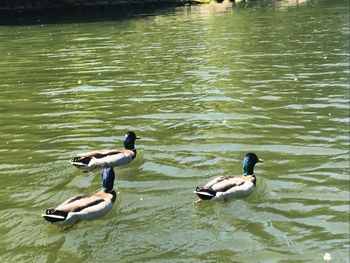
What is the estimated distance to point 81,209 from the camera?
9297 millimetres

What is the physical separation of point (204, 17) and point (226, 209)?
43.1 meters

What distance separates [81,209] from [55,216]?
0.52 metres

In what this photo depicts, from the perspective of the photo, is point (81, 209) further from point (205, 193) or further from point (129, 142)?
point (129, 142)

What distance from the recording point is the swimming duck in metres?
8.98

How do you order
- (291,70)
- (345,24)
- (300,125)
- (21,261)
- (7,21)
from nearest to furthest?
(21,261)
(300,125)
(291,70)
(345,24)
(7,21)

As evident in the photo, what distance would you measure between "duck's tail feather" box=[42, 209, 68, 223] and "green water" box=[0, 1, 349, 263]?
1.15ft

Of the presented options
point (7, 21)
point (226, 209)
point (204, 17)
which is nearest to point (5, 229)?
point (226, 209)

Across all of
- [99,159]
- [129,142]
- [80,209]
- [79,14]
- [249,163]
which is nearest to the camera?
[80,209]

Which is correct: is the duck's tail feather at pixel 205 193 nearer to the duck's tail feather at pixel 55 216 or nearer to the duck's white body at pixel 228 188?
the duck's white body at pixel 228 188

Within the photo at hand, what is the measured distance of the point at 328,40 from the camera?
95.3 ft

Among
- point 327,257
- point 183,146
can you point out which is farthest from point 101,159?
point 327,257

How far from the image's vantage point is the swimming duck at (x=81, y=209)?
354 inches

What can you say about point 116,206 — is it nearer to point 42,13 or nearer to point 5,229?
point 5,229

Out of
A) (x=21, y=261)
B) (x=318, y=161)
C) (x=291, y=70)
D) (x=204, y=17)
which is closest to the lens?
(x=21, y=261)
